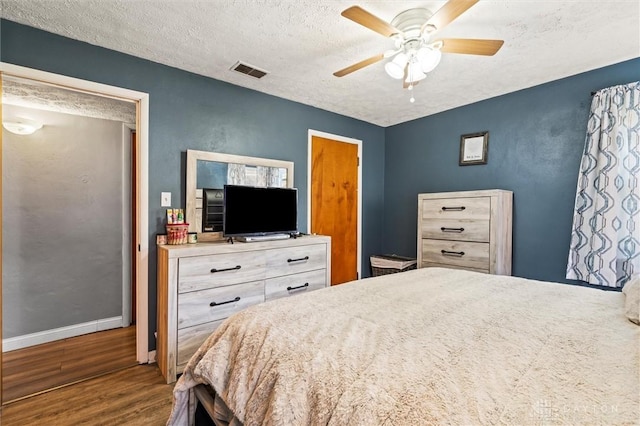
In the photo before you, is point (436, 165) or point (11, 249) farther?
point (436, 165)

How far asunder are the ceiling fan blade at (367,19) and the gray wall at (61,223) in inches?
111

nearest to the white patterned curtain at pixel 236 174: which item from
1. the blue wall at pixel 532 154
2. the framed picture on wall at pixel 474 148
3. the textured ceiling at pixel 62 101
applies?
the textured ceiling at pixel 62 101

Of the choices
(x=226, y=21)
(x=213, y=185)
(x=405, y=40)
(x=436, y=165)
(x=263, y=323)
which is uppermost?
(x=226, y=21)

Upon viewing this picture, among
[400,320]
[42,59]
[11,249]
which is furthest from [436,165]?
[11,249]

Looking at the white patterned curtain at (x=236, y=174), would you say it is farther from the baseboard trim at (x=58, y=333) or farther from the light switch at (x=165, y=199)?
the baseboard trim at (x=58, y=333)

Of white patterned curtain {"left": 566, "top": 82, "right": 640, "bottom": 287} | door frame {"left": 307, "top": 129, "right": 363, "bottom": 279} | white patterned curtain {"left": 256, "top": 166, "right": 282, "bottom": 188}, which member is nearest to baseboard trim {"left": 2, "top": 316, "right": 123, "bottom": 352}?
white patterned curtain {"left": 256, "top": 166, "right": 282, "bottom": 188}

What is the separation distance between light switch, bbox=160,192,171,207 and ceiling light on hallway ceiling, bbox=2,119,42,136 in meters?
1.52

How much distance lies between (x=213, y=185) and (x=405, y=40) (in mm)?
1861

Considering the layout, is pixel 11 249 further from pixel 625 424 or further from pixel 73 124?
pixel 625 424

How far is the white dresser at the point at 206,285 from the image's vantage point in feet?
6.52

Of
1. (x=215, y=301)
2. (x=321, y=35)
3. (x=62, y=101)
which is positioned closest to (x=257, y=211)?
(x=215, y=301)

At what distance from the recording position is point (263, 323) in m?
1.12

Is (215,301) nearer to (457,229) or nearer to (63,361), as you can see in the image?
(63,361)

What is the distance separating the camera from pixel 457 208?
2840 millimetres
